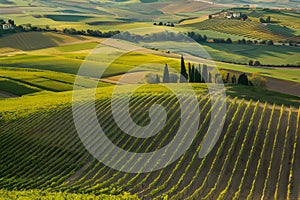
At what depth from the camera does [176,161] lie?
33.8 m

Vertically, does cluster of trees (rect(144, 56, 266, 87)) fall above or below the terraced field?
below

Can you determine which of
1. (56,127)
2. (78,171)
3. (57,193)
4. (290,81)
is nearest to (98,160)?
(78,171)

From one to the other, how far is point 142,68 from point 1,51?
150 feet

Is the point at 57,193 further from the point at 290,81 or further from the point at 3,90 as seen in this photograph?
the point at 290,81

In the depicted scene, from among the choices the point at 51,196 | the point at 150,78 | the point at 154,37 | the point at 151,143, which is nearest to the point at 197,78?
the point at 150,78

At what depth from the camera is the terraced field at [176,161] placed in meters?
29.6

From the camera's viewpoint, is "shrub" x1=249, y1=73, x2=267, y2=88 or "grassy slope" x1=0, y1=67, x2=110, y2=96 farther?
"shrub" x1=249, y1=73, x2=267, y2=88

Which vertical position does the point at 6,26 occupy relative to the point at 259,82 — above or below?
above

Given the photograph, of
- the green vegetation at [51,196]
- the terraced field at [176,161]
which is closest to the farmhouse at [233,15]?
the terraced field at [176,161]

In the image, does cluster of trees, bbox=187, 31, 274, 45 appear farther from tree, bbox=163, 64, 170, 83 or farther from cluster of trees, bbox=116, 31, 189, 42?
tree, bbox=163, 64, 170, 83

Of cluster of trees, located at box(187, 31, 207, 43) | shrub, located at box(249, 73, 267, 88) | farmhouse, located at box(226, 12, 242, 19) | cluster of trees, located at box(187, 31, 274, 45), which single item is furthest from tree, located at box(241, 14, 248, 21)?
shrub, located at box(249, 73, 267, 88)

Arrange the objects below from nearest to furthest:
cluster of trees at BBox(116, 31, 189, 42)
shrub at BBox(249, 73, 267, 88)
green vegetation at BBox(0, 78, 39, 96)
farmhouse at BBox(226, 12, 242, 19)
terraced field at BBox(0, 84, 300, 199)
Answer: terraced field at BBox(0, 84, 300, 199) < green vegetation at BBox(0, 78, 39, 96) < shrub at BBox(249, 73, 267, 88) < cluster of trees at BBox(116, 31, 189, 42) < farmhouse at BBox(226, 12, 242, 19)

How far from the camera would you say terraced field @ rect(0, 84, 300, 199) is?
97.1ft

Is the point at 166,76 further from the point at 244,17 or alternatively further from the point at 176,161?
the point at 244,17
